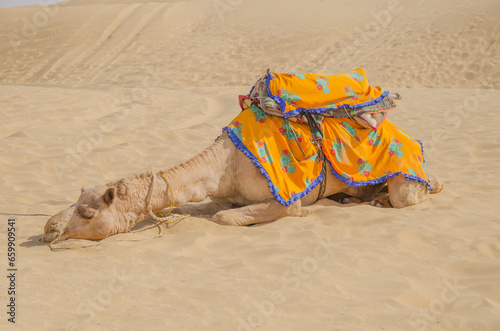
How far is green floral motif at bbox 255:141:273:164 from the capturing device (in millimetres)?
5477

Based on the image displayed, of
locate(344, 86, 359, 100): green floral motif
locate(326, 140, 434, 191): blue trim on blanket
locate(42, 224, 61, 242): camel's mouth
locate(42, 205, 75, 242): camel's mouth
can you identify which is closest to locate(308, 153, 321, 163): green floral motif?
locate(326, 140, 434, 191): blue trim on blanket

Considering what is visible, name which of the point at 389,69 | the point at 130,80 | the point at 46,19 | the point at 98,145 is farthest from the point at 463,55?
the point at 46,19

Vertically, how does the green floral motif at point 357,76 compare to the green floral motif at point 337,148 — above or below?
above

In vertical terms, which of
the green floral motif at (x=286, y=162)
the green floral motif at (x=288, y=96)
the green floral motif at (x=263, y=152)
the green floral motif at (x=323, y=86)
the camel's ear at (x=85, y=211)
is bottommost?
the camel's ear at (x=85, y=211)

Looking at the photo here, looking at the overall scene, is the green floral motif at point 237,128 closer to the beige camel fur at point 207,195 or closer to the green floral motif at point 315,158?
the beige camel fur at point 207,195

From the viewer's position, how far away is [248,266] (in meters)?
4.20

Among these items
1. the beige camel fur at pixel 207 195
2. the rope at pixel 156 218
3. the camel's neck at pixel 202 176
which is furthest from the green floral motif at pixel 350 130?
the rope at pixel 156 218

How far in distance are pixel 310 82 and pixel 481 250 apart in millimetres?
2476

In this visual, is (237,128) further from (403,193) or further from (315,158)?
(403,193)

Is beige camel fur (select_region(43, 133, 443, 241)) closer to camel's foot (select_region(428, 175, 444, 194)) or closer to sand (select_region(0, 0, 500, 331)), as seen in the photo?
camel's foot (select_region(428, 175, 444, 194))

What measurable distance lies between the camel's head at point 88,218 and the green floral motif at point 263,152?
1.49 m

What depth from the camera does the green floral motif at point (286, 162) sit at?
18.4 feet

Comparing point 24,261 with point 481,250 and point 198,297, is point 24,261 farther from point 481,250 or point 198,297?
point 481,250

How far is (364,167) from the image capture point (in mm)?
5930
